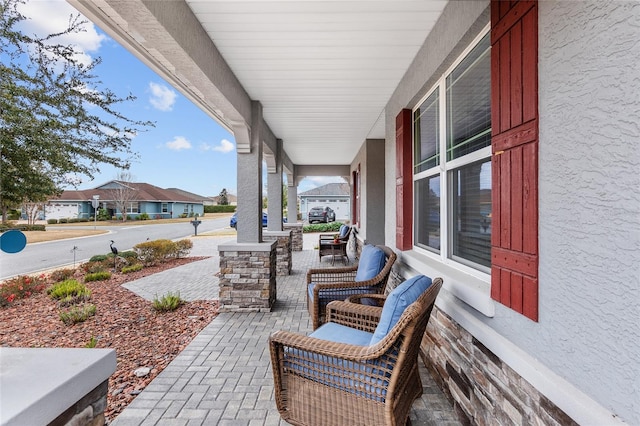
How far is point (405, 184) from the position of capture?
3.61m

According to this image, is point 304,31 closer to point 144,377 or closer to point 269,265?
point 269,265

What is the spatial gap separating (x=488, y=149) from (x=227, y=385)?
8.53ft

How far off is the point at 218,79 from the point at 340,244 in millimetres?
5200

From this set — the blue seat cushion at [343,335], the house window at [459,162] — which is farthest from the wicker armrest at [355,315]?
the house window at [459,162]

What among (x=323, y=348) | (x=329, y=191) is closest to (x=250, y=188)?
(x=323, y=348)

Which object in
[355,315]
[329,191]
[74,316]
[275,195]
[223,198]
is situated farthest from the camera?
[223,198]

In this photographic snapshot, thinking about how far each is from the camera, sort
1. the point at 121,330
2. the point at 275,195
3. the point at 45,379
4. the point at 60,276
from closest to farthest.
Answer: the point at 45,379, the point at 121,330, the point at 60,276, the point at 275,195

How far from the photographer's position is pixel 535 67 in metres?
1.38

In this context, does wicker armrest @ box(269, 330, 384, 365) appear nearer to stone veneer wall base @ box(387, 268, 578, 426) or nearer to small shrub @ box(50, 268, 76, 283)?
stone veneer wall base @ box(387, 268, 578, 426)

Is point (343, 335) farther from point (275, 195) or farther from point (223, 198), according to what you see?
point (223, 198)

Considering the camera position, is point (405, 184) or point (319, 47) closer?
point (319, 47)

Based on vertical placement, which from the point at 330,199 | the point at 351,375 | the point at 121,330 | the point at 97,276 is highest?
the point at 330,199

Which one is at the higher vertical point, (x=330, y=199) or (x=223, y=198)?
(x=223, y=198)

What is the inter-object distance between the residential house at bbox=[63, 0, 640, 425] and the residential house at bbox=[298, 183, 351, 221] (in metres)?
27.4
